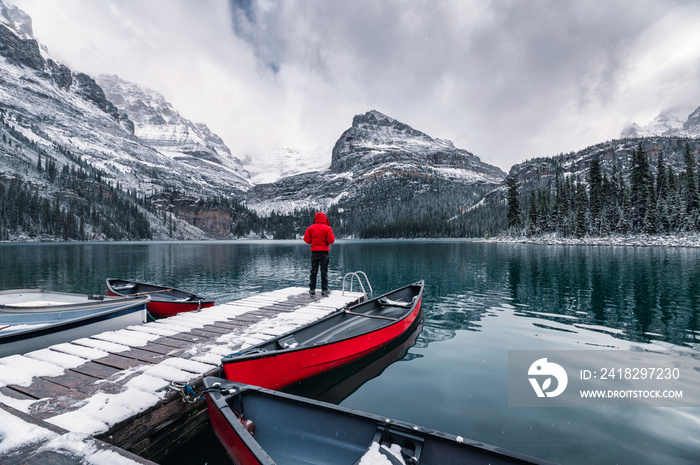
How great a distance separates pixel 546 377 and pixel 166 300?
15605 mm

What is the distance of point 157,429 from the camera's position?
5.25m

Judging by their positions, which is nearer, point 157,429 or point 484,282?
point 157,429

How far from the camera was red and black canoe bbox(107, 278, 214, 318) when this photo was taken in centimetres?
1396

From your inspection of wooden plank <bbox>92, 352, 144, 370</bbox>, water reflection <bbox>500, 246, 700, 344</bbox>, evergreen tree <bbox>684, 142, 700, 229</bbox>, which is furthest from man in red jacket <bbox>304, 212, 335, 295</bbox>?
evergreen tree <bbox>684, 142, 700, 229</bbox>

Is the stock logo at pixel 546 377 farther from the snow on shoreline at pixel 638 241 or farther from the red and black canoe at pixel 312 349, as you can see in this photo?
the snow on shoreline at pixel 638 241

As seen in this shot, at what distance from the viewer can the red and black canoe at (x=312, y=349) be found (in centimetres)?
637

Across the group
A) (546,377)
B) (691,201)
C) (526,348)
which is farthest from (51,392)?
(691,201)

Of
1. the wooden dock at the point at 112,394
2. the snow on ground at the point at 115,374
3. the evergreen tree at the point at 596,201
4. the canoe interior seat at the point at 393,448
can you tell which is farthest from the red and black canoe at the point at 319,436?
the evergreen tree at the point at 596,201

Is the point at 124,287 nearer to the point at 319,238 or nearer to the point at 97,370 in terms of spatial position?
the point at 319,238

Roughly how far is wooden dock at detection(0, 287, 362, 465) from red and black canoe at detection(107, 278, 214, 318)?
4.62m

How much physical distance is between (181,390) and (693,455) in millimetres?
9617

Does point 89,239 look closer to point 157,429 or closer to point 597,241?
point 157,429

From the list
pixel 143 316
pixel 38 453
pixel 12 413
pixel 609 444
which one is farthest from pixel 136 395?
pixel 609 444

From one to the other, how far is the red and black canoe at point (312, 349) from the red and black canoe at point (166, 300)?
7.07 m
